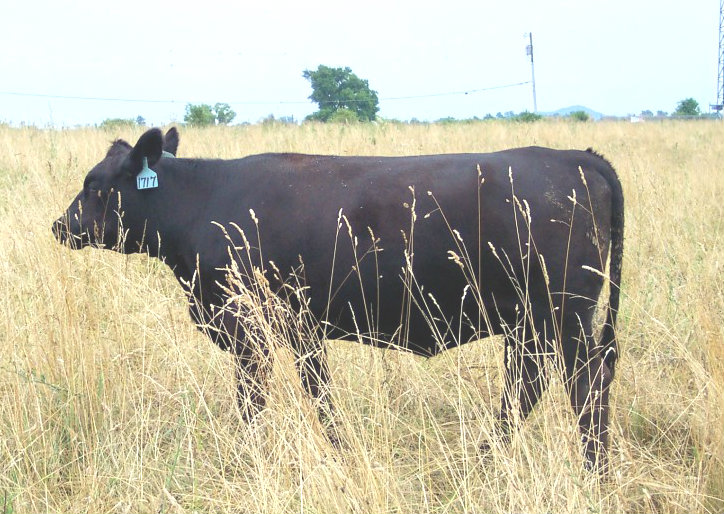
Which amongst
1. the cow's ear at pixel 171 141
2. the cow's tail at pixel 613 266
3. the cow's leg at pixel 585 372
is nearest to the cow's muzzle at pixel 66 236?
the cow's ear at pixel 171 141

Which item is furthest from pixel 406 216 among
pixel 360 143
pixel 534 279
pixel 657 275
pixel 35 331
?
pixel 360 143

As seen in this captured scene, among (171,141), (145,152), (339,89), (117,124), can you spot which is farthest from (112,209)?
(339,89)

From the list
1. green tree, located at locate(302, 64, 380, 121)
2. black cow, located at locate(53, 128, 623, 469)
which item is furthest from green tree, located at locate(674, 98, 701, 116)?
black cow, located at locate(53, 128, 623, 469)

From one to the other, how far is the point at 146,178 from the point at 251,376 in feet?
4.36

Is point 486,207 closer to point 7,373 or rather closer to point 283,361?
point 283,361

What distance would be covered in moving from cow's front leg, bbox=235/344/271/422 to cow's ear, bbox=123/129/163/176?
4.12 ft

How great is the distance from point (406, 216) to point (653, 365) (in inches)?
81.3

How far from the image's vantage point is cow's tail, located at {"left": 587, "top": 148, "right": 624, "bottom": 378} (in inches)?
158

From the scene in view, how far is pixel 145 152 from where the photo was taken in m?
4.40

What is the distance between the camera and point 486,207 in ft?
12.5

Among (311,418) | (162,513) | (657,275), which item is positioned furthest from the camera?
(657,275)

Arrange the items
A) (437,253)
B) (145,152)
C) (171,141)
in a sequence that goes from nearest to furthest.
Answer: (437,253), (145,152), (171,141)

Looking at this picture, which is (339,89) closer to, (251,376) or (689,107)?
(689,107)

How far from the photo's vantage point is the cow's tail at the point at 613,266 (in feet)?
13.2
